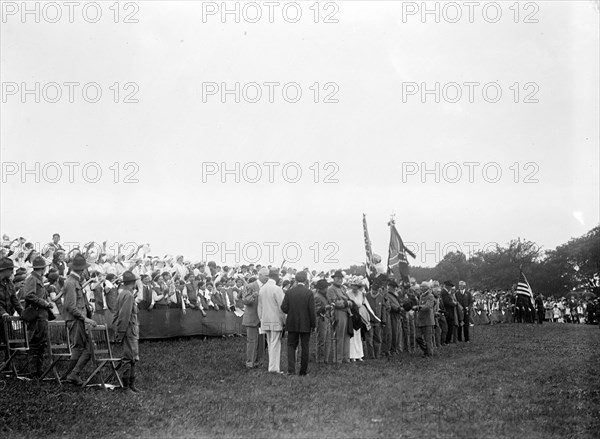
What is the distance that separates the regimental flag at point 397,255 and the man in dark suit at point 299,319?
11219 millimetres

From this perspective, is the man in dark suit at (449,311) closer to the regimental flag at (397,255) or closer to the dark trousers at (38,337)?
the regimental flag at (397,255)

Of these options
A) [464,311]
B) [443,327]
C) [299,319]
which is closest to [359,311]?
[299,319]

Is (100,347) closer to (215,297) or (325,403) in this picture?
(325,403)

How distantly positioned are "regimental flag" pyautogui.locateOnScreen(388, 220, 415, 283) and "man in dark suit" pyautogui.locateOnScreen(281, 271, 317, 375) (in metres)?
11.2

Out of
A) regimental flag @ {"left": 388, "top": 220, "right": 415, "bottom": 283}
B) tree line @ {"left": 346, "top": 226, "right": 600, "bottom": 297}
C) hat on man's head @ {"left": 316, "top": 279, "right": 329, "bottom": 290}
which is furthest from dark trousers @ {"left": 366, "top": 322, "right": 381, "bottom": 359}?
tree line @ {"left": 346, "top": 226, "right": 600, "bottom": 297}

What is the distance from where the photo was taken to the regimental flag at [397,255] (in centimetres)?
2609

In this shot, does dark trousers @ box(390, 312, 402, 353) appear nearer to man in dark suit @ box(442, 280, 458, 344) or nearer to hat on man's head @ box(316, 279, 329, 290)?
hat on man's head @ box(316, 279, 329, 290)

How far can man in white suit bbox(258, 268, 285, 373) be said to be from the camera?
15438 millimetres

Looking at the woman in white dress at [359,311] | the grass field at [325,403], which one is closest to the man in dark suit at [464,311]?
the woman in white dress at [359,311]

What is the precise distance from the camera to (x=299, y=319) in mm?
15023

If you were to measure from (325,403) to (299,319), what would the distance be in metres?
3.80

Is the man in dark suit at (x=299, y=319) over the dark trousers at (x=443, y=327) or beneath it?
over

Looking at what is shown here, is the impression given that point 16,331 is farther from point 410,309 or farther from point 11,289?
point 410,309

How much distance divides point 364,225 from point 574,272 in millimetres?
66122
